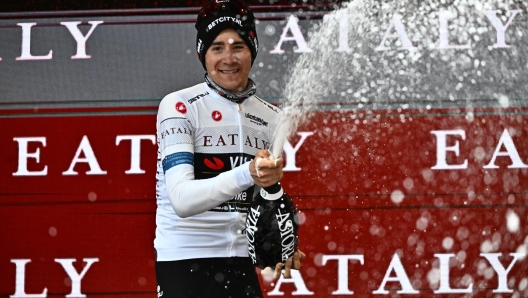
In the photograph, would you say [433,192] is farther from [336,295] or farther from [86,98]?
[86,98]

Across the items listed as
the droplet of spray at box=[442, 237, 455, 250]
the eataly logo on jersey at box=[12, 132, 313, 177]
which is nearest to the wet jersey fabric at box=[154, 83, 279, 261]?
the eataly logo on jersey at box=[12, 132, 313, 177]

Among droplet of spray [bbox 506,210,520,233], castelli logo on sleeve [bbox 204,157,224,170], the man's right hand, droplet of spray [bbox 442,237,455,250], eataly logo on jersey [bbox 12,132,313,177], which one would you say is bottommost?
droplet of spray [bbox 442,237,455,250]

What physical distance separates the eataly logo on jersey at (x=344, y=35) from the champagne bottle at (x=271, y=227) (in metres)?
1.72

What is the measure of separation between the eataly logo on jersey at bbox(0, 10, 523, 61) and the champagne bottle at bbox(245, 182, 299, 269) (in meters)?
1.72

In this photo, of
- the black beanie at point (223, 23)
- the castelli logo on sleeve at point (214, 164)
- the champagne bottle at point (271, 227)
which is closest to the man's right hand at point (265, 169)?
the champagne bottle at point (271, 227)

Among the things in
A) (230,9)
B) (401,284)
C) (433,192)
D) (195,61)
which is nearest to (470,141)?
(433,192)

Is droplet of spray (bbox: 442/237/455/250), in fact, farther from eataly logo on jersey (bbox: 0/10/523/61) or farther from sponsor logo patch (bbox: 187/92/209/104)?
sponsor logo patch (bbox: 187/92/209/104)

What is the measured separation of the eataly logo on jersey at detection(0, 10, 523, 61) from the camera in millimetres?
3531

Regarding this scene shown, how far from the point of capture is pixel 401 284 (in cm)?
352

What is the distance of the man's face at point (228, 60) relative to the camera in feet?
7.18

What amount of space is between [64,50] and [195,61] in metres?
0.65

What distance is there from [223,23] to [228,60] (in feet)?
0.38

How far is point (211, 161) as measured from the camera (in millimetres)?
2105

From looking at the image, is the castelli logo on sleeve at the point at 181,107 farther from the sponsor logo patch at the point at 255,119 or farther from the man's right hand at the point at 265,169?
the man's right hand at the point at 265,169
